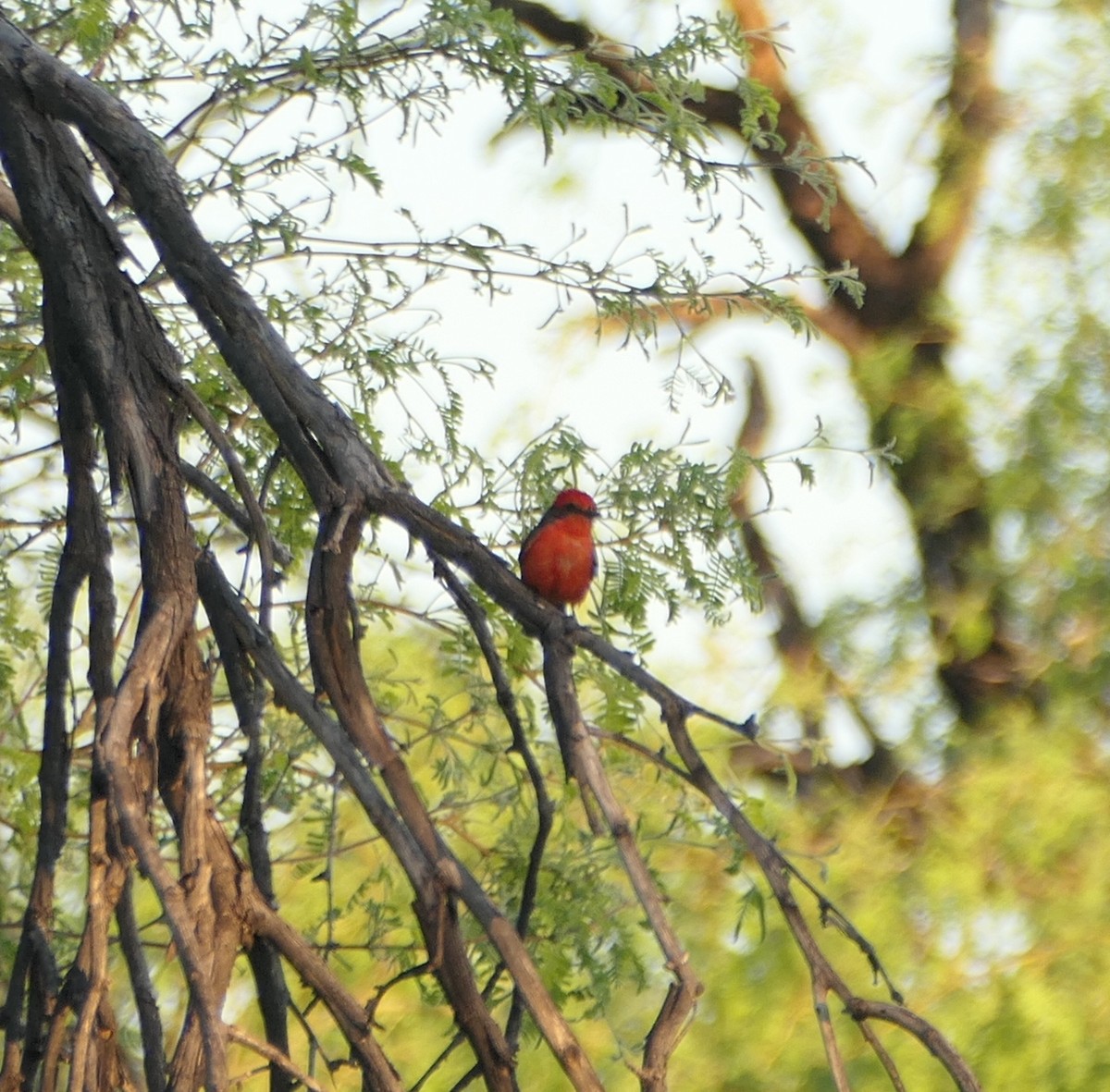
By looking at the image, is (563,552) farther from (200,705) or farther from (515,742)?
(200,705)

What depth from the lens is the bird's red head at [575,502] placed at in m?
3.90

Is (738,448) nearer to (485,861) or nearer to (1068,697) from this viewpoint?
(485,861)

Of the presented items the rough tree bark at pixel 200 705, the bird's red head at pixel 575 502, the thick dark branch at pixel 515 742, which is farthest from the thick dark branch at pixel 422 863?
the bird's red head at pixel 575 502

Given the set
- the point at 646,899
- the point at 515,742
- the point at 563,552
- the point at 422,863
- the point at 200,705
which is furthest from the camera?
the point at 563,552

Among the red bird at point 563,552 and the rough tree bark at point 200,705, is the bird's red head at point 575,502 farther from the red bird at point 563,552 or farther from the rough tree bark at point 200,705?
the rough tree bark at point 200,705

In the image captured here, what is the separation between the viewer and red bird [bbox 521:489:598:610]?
400cm

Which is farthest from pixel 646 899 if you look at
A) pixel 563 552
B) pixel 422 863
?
pixel 563 552

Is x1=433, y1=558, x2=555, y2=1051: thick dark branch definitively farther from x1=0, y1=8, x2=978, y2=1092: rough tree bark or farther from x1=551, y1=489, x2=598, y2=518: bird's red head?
x1=551, y1=489, x2=598, y2=518: bird's red head

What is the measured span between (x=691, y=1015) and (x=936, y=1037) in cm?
26

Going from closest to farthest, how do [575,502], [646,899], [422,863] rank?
[646,899] < [422,863] < [575,502]

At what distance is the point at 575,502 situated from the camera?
4.10 m

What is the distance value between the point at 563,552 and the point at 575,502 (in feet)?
0.93

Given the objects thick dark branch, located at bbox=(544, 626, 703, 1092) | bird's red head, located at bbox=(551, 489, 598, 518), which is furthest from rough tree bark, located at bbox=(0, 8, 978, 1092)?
bird's red head, located at bbox=(551, 489, 598, 518)

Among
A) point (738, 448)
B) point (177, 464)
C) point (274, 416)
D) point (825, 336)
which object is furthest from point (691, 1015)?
point (825, 336)
